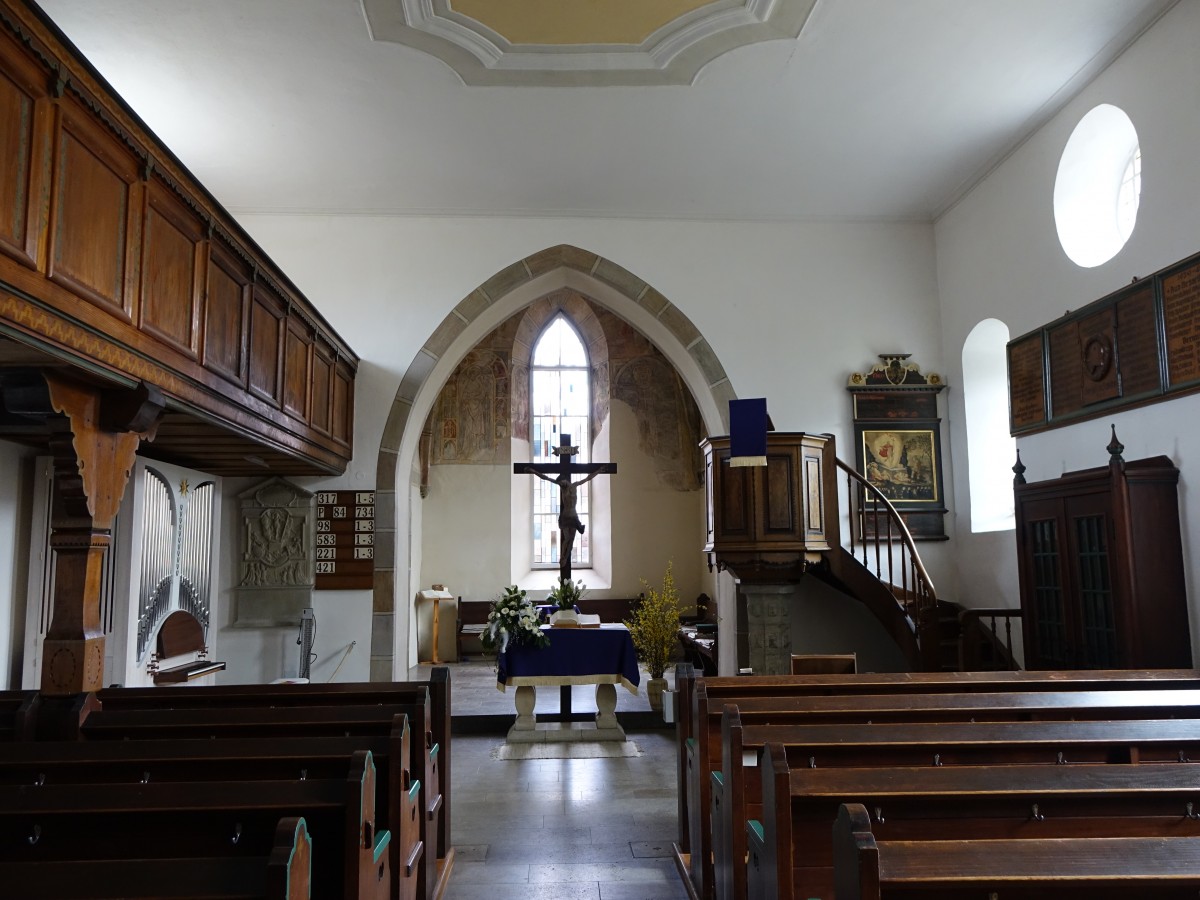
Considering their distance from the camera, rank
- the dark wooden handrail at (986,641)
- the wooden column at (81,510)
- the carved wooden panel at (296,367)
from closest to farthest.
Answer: the wooden column at (81,510)
the carved wooden panel at (296,367)
the dark wooden handrail at (986,641)

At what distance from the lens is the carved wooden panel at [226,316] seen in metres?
5.15

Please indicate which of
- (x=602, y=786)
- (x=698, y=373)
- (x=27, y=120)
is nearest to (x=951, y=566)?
(x=698, y=373)

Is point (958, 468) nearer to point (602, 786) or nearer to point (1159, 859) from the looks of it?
point (602, 786)

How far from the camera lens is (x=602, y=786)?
20.2ft

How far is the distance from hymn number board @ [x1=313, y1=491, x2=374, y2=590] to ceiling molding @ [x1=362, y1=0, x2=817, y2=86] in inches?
167

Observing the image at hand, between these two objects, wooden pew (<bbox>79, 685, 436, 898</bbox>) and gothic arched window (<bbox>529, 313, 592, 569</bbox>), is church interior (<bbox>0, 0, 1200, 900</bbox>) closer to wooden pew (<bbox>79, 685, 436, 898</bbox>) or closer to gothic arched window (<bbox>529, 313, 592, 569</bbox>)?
wooden pew (<bbox>79, 685, 436, 898</bbox>)

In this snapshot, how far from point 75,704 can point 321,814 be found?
2.01 meters

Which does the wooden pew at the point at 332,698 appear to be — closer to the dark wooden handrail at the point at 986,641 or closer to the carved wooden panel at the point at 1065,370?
the dark wooden handrail at the point at 986,641

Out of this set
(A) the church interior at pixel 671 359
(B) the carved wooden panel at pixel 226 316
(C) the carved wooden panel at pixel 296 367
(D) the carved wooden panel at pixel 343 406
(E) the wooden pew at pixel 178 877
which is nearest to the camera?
(E) the wooden pew at pixel 178 877

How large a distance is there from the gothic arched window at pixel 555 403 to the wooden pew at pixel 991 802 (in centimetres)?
1224

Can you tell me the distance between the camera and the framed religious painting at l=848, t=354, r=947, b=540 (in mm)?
9211

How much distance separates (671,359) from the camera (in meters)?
10.2

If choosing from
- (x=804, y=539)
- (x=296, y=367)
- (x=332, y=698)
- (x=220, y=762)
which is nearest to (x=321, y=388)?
(x=296, y=367)

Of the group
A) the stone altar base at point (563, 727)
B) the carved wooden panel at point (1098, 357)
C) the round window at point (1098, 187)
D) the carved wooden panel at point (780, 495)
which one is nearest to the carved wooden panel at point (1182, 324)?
the carved wooden panel at point (1098, 357)
